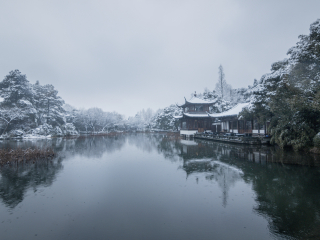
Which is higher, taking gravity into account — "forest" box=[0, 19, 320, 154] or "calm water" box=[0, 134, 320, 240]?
"forest" box=[0, 19, 320, 154]

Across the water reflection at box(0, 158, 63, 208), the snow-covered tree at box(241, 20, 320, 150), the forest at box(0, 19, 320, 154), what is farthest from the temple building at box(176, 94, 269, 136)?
the water reflection at box(0, 158, 63, 208)

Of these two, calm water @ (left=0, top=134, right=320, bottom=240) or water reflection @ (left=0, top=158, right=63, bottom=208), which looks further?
water reflection @ (left=0, top=158, right=63, bottom=208)

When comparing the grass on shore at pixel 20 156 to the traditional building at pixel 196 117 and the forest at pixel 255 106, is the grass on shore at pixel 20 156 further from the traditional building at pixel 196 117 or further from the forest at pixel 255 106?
the traditional building at pixel 196 117

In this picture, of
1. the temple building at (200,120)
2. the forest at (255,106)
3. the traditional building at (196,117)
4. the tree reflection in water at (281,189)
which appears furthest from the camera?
the traditional building at (196,117)

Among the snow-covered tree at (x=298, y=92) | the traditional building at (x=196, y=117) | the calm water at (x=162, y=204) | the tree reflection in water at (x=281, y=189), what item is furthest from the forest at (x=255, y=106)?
the calm water at (x=162, y=204)

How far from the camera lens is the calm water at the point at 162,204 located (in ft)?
13.6

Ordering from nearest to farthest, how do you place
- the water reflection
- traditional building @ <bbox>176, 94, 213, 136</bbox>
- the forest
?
the water reflection
the forest
traditional building @ <bbox>176, 94, 213, 136</bbox>

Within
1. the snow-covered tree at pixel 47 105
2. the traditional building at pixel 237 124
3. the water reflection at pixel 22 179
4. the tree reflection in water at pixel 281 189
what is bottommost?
the water reflection at pixel 22 179

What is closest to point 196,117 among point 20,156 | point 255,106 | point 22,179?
point 255,106

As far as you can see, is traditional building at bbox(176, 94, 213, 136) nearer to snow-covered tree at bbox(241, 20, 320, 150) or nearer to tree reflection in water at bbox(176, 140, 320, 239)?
snow-covered tree at bbox(241, 20, 320, 150)

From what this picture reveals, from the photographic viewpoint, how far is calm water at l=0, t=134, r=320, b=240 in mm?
4152

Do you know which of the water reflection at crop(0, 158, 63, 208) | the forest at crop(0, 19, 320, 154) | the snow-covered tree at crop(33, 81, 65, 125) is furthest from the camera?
the snow-covered tree at crop(33, 81, 65, 125)

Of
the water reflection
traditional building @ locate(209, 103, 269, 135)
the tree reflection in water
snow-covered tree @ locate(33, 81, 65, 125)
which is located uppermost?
snow-covered tree @ locate(33, 81, 65, 125)

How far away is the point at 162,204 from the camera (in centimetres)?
549
